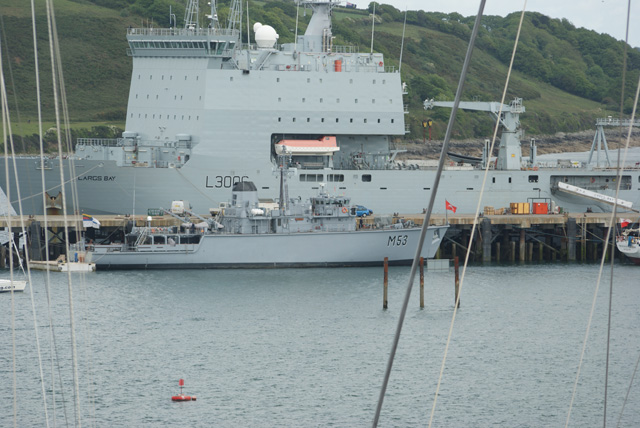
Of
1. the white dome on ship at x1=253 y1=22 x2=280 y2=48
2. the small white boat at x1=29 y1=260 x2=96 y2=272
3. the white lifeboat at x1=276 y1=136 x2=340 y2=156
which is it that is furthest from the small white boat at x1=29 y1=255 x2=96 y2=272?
the white dome on ship at x1=253 y1=22 x2=280 y2=48

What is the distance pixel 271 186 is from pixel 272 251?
5152mm

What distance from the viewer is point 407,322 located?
28.3 meters

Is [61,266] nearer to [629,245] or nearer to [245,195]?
[245,195]

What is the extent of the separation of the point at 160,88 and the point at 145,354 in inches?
792

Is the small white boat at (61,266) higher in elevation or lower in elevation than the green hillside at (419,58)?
lower

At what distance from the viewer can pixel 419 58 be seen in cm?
10738

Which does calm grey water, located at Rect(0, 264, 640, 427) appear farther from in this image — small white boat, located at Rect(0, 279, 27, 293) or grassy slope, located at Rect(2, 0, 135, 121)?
grassy slope, located at Rect(2, 0, 135, 121)

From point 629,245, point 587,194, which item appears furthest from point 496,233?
point 629,245

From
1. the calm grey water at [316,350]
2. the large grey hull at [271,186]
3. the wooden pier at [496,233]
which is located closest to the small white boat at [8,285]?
the calm grey water at [316,350]

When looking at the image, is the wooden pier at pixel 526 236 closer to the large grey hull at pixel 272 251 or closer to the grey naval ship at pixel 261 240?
the large grey hull at pixel 272 251

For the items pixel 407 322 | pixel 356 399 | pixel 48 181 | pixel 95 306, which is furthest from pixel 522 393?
pixel 48 181

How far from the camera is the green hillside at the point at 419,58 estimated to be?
82.9 m

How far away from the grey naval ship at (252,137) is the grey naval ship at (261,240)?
153 inches

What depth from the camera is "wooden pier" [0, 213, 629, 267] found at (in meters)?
39.1
